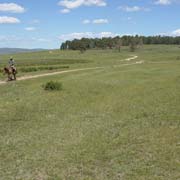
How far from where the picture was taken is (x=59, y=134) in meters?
15.0

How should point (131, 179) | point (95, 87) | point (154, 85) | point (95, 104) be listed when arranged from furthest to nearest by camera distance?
1. point (154, 85)
2. point (95, 87)
3. point (95, 104)
4. point (131, 179)

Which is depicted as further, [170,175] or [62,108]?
[62,108]

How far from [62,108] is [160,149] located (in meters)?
9.20

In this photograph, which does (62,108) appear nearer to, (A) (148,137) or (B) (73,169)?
(A) (148,137)

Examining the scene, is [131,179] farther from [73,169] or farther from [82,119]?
[82,119]

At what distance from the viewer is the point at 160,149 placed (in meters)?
12.7

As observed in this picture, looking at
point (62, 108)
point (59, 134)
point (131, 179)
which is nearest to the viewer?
point (131, 179)

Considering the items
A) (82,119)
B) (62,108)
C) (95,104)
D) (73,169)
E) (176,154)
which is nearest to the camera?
(73,169)

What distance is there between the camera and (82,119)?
18.0 m

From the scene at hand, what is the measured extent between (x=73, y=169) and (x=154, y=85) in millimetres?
23301

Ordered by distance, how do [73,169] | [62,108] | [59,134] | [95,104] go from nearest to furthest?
1. [73,169]
2. [59,134]
3. [62,108]
4. [95,104]

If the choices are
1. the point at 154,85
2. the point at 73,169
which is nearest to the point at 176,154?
the point at 73,169

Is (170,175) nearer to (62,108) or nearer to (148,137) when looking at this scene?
(148,137)

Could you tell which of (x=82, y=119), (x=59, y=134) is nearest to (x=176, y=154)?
(x=59, y=134)
